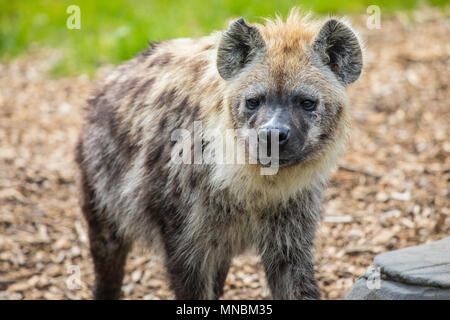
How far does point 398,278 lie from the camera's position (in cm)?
319

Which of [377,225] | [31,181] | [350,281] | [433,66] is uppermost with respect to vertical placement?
[433,66]

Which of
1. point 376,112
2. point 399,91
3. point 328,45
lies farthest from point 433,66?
point 328,45

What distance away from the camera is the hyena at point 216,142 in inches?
132

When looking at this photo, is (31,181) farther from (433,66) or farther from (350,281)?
(433,66)

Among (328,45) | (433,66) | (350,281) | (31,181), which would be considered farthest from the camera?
(433,66)

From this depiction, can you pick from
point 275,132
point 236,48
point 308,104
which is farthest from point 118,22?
point 275,132

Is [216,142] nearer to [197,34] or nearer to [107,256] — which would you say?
[107,256]

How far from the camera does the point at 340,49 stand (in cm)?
347

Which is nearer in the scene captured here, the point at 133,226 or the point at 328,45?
the point at 328,45

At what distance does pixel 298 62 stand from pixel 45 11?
28.2ft

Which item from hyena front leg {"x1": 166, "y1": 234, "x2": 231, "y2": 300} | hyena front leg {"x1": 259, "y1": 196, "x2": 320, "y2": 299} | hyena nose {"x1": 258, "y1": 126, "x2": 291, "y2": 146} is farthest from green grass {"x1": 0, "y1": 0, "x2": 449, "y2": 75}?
hyena nose {"x1": 258, "y1": 126, "x2": 291, "y2": 146}

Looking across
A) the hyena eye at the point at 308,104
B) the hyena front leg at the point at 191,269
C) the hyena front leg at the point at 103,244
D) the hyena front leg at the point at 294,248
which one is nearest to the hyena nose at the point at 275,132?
the hyena eye at the point at 308,104

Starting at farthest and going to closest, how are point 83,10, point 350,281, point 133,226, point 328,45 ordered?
point 83,10 → point 350,281 → point 133,226 → point 328,45

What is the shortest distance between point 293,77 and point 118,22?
22.4 ft
